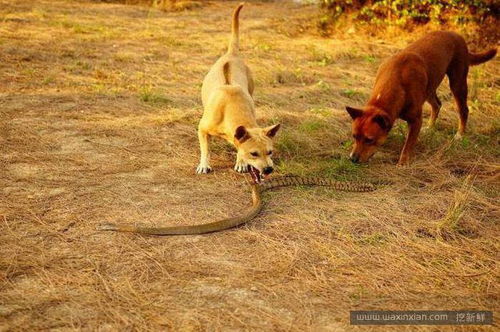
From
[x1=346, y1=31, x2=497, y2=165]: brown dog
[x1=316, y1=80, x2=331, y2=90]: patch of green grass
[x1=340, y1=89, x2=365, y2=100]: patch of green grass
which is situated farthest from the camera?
[x1=316, y1=80, x2=331, y2=90]: patch of green grass

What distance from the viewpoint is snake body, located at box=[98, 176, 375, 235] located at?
151 inches

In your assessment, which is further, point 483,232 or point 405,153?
point 405,153

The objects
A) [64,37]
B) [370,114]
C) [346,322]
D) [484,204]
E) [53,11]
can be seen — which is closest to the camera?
[346,322]

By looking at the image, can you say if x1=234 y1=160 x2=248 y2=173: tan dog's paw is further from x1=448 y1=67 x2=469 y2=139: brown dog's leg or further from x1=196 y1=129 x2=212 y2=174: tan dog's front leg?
x1=448 y1=67 x2=469 y2=139: brown dog's leg

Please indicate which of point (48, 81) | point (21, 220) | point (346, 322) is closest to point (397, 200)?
point (346, 322)

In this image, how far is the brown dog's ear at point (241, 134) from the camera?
488 cm

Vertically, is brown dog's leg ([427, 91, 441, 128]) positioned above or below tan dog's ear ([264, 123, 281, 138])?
below

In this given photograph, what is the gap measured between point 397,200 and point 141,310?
2742 mm

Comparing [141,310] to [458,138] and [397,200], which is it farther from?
[458,138]

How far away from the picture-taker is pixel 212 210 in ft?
14.2

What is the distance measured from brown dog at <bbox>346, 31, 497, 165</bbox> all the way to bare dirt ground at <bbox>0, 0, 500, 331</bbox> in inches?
12.3

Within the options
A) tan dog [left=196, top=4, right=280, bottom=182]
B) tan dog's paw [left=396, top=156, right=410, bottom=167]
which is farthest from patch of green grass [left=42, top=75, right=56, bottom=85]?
tan dog's paw [left=396, top=156, right=410, bottom=167]

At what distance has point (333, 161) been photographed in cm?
555

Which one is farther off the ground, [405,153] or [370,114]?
[370,114]
